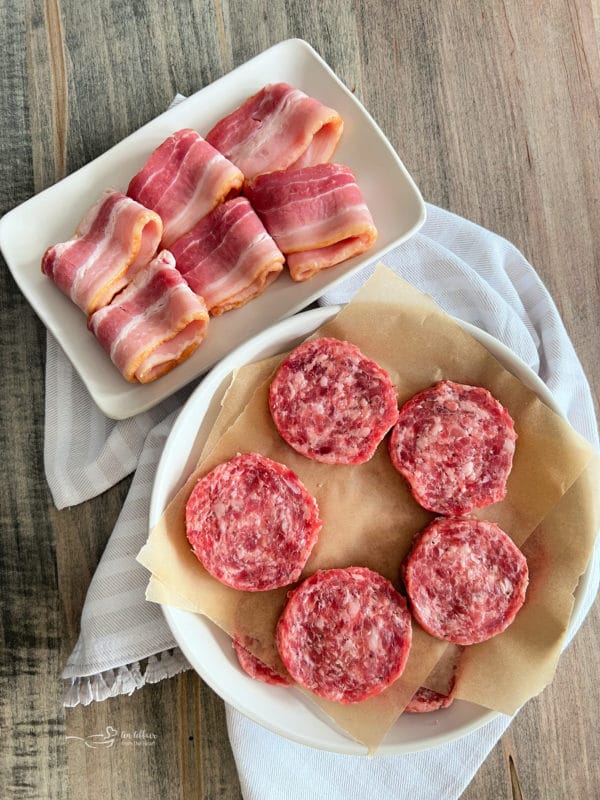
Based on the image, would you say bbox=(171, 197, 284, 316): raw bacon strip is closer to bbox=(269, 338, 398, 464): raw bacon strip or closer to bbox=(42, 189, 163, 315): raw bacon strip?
bbox=(42, 189, 163, 315): raw bacon strip

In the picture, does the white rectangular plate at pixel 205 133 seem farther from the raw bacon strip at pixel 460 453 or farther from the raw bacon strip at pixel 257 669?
the raw bacon strip at pixel 257 669

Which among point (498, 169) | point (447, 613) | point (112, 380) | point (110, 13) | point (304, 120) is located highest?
point (110, 13)

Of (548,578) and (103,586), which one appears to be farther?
(103,586)

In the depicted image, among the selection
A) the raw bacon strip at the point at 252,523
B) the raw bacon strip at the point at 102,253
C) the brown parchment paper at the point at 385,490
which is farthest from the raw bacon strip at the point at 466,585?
the raw bacon strip at the point at 102,253

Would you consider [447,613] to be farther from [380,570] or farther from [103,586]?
[103,586]

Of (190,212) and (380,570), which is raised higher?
(190,212)

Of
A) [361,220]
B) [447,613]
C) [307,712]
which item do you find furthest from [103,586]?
[361,220]
